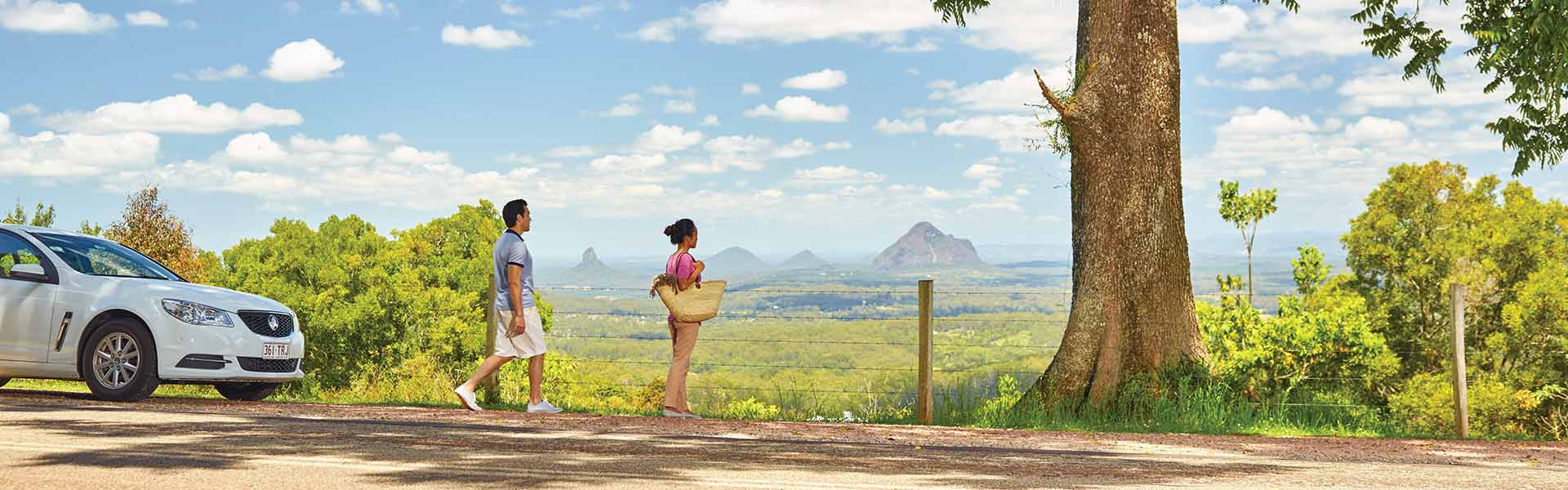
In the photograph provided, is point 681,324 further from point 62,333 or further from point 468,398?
point 62,333

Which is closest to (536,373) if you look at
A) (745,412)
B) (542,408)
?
(542,408)

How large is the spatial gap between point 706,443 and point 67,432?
4.48 metres

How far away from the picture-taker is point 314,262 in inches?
2108

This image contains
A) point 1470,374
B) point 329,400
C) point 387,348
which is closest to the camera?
point 329,400

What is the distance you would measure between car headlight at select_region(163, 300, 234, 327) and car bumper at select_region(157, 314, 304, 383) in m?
0.05

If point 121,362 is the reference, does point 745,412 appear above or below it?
below

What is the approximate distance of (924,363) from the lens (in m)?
12.4

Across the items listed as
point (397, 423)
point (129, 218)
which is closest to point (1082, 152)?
point (397, 423)

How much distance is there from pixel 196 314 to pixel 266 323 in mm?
670

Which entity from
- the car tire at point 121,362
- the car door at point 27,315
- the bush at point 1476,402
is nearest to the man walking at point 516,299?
the car tire at point 121,362

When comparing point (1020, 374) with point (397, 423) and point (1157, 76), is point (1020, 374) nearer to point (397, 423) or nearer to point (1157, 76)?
point (1157, 76)

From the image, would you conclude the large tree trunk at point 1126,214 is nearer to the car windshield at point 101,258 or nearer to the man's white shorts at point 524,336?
the man's white shorts at point 524,336

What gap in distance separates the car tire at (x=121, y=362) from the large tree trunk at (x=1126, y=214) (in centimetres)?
841

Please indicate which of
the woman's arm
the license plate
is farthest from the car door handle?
the woman's arm
